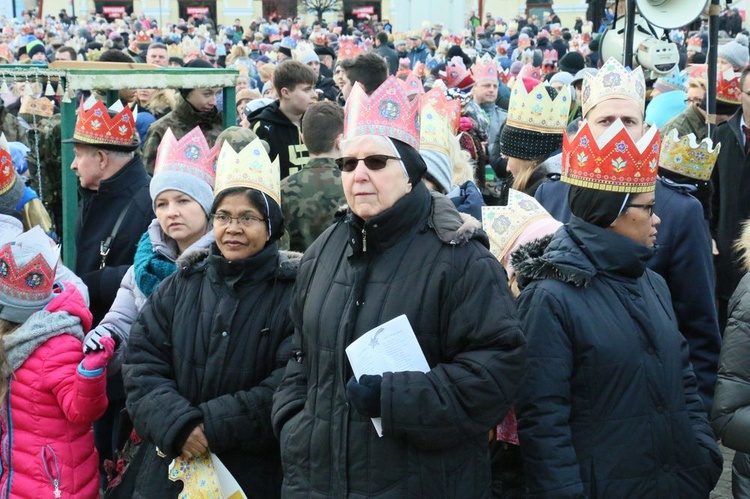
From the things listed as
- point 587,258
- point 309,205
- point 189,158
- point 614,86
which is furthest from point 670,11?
point 587,258

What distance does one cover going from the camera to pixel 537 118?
5.54 m

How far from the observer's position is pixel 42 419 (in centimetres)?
399

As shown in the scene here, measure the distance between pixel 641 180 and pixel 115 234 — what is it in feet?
8.70

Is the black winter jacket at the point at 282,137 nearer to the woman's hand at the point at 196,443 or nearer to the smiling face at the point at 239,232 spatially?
the smiling face at the point at 239,232

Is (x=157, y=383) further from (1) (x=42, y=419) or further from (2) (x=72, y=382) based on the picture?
(1) (x=42, y=419)

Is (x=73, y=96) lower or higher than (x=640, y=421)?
higher

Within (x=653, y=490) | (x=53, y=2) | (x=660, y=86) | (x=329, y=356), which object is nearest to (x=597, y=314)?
(x=653, y=490)

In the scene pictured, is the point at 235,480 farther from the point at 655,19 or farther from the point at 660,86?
the point at 660,86

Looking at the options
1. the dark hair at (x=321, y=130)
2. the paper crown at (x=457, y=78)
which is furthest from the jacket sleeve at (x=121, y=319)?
the paper crown at (x=457, y=78)

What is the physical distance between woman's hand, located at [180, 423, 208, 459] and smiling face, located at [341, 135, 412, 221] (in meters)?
1.02

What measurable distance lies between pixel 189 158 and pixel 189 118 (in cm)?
291

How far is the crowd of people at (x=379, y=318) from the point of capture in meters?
3.06

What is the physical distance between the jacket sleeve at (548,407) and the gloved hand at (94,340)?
163cm

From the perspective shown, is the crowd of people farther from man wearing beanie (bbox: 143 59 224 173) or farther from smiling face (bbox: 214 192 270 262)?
man wearing beanie (bbox: 143 59 224 173)
